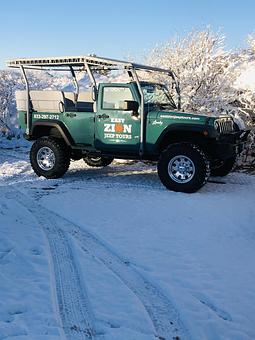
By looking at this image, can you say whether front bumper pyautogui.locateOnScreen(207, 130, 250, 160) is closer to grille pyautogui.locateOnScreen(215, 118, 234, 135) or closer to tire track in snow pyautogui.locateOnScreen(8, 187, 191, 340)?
grille pyautogui.locateOnScreen(215, 118, 234, 135)

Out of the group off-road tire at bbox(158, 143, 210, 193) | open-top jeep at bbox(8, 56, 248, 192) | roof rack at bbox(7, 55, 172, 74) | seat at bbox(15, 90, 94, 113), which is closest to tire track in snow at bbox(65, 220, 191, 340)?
off-road tire at bbox(158, 143, 210, 193)

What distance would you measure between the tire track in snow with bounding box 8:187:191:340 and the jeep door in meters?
2.68

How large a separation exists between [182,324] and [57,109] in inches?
263

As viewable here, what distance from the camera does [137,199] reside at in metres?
7.67

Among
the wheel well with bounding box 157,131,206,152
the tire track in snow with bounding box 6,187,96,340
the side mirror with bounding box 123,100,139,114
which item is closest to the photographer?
the tire track in snow with bounding box 6,187,96,340

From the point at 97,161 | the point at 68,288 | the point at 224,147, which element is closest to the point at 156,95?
the point at 224,147

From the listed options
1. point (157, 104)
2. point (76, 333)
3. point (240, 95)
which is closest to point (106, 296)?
point (76, 333)

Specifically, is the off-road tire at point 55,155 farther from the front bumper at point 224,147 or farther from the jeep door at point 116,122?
the front bumper at point 224,147

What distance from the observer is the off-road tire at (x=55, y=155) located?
9.34m

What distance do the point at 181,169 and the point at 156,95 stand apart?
72.2 inches

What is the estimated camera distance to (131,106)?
8.37 metres

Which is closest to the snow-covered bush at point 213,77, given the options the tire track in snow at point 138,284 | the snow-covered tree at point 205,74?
the snow-covered tree at point 205,74

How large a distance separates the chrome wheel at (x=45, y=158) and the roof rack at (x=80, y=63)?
1.89 metres

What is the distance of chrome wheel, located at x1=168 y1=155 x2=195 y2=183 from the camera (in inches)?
317
